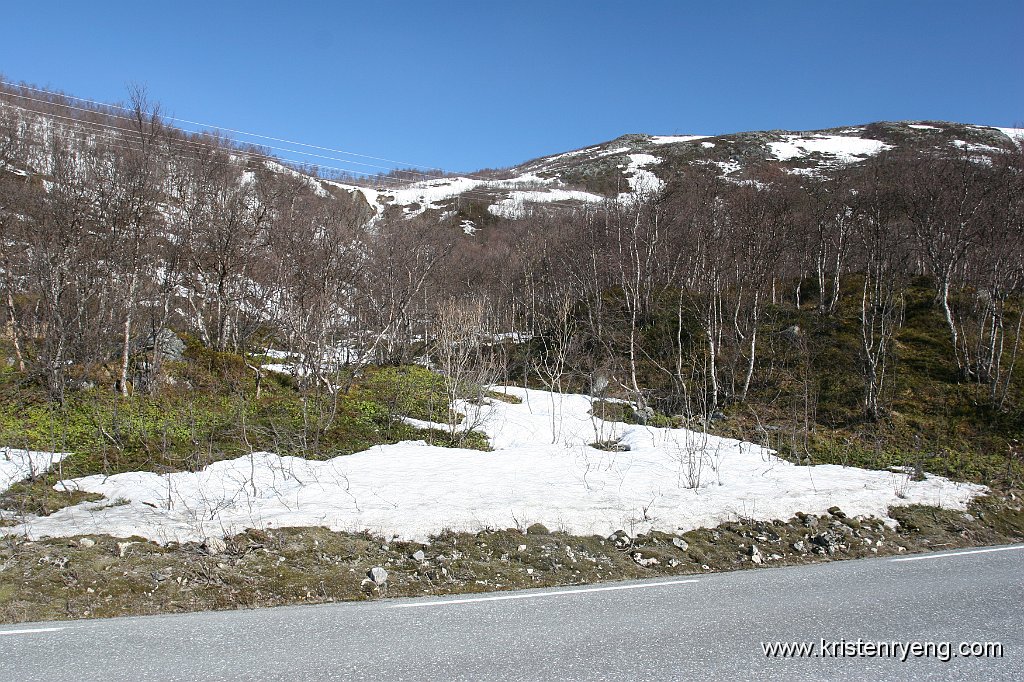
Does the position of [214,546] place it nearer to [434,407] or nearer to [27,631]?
[27,631]

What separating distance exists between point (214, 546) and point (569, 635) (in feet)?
15.6

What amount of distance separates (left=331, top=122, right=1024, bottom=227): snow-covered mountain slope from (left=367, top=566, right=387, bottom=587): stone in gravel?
67.3m

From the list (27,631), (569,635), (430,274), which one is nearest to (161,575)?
(27,631)

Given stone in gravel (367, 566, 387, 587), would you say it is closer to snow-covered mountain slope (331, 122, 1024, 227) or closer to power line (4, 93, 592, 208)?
power line (4, 93, 592, 208)

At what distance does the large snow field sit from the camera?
27.9ft

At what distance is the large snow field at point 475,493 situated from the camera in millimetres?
8492

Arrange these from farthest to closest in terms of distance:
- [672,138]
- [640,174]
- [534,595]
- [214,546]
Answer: [672,138]
[640,174]
[214,546]
[534,595]

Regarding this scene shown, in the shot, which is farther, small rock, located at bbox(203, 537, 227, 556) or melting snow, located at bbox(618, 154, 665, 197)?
melting snow, located at bbox(618, 154, 665, 197)

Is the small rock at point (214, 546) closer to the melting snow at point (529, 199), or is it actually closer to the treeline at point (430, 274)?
the treeline at point (430, 274)

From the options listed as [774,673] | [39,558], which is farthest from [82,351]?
[774,673]

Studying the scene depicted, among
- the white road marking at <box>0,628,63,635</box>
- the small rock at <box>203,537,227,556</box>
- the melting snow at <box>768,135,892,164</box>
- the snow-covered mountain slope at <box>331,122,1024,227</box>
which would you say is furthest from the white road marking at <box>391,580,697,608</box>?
the melting snow at <box>768,135,892,164</box>

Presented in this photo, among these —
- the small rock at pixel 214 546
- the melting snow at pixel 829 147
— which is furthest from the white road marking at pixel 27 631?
the melting snow at pixel 829 147

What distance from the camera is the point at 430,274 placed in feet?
125

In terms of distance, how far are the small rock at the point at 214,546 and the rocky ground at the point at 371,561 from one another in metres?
0.01
